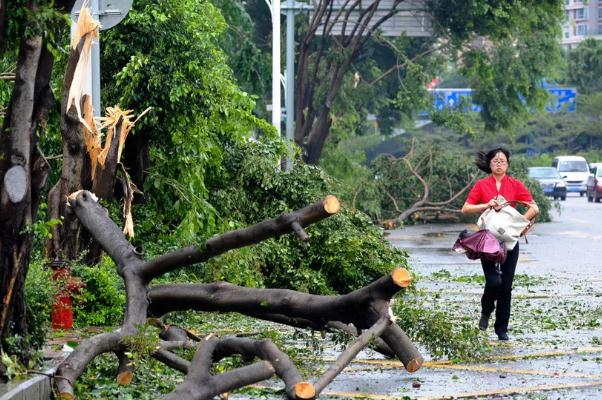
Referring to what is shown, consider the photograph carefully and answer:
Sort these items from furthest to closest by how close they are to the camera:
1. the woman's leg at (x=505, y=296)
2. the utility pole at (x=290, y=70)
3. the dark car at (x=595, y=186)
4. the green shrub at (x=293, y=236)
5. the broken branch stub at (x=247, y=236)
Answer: the dark car at (x=595, y=186), the utility pole at (x=290, y=70), the green shrub at (x=293, y=236), the woman's leg at (x=505, y=296), the broken branch stub at (x=247, y=236)

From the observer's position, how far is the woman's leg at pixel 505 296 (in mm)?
12547

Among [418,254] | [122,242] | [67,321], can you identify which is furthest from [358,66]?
[122,242]

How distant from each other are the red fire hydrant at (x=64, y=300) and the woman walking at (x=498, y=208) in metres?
3.54

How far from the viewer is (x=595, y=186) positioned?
5916 centimetres

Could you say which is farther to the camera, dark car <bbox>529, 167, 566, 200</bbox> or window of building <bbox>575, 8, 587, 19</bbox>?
window of building <bbox>575, 8, 587, 19</bbox>

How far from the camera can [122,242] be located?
9445 mm

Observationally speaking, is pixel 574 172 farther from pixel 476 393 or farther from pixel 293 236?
pixel 476 393

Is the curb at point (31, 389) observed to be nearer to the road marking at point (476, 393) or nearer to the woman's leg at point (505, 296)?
A: the road marking at point (476, 393)

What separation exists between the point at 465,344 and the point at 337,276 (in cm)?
569

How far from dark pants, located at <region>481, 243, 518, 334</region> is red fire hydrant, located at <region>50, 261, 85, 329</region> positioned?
11.8 feet

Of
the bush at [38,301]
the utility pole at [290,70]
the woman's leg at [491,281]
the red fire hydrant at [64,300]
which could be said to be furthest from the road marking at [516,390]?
the utility pole at [290,70]

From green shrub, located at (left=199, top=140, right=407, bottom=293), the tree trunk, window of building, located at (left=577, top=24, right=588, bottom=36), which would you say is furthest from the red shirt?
window of building, located at (left=577, top=24, right=588, bottom=36)

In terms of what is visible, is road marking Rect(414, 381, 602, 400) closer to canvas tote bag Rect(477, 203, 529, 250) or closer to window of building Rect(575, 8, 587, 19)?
canvas tote bag Rect(477, 203, 529, 250)

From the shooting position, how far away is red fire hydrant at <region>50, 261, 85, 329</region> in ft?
41.4
